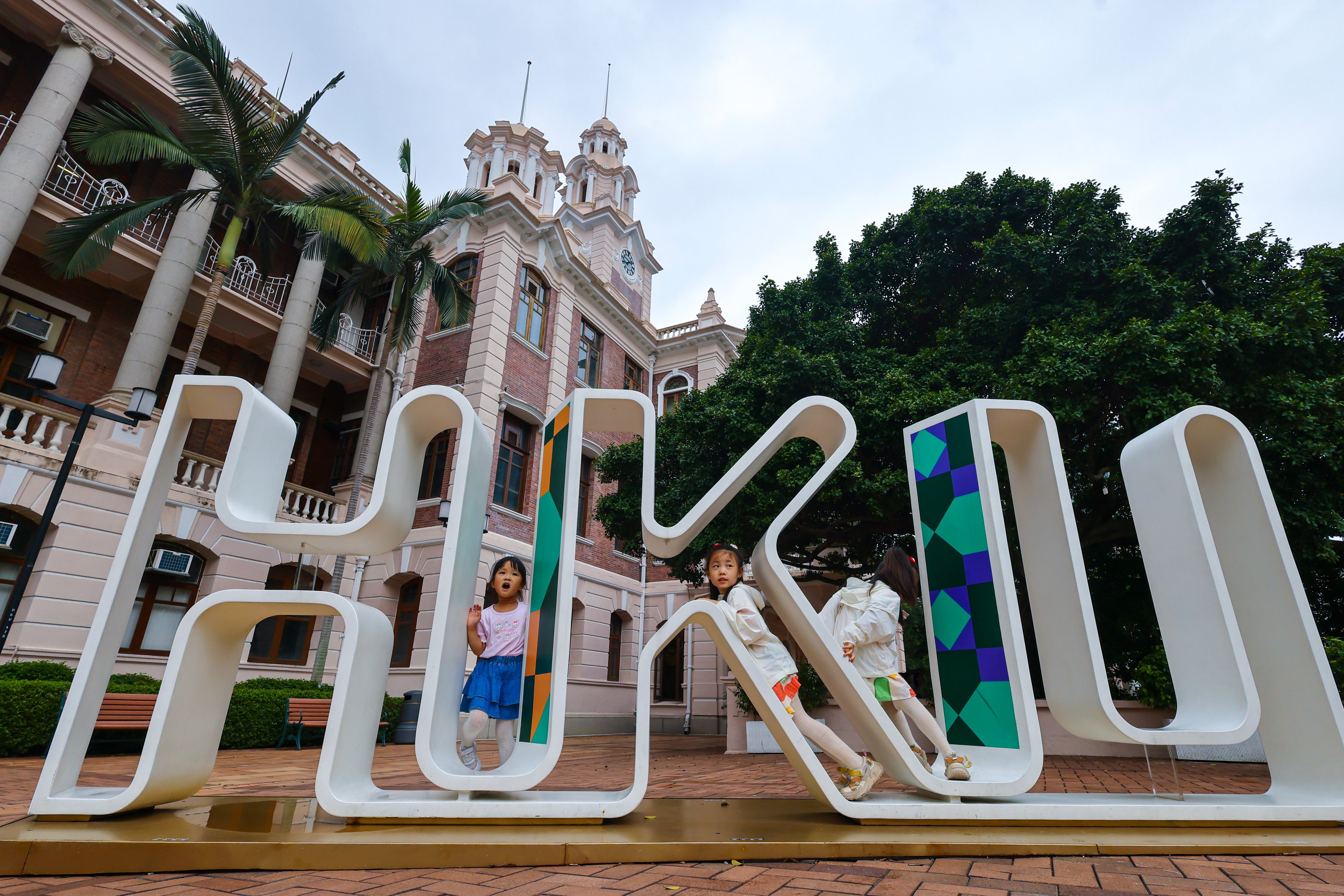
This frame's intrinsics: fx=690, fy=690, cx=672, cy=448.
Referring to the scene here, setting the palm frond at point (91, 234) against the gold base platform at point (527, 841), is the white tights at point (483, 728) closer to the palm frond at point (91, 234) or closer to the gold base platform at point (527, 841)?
the gold base platform at point (527, 841)

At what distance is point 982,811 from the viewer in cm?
347

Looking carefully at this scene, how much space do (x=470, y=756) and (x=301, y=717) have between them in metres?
7.13

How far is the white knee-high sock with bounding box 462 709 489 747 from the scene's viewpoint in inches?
166

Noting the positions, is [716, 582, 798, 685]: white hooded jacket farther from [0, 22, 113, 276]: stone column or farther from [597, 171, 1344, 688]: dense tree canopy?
[0, 22, 113, 276]: stone column

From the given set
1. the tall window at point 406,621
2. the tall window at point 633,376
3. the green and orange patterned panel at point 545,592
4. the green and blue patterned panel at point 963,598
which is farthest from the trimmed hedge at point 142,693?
the tall window at point 633,376

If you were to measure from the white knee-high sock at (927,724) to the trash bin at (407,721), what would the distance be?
9321mm

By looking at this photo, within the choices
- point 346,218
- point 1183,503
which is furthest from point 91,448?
point 1183,503

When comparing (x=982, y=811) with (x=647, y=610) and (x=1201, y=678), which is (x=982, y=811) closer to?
(x=1201, y=678)

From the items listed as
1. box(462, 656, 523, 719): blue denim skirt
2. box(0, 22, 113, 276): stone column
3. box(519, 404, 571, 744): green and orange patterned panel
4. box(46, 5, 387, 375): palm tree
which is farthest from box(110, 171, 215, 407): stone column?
box(519, 404, 571, 744): green and orange patterned panel

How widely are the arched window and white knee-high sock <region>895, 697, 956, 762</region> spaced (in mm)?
18267

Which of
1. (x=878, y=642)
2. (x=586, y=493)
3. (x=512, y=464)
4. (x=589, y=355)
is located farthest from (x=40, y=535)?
(x=589, y=355)

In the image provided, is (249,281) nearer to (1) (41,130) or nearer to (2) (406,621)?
(1) (41,130)

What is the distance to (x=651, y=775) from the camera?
7102mm

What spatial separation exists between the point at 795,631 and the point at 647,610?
15.7 m
